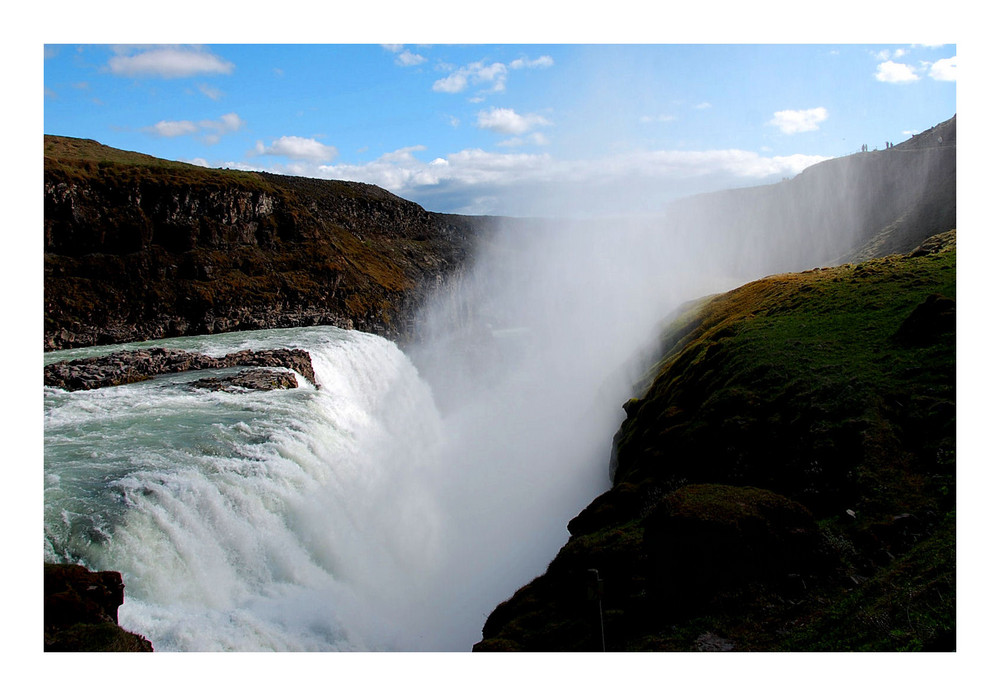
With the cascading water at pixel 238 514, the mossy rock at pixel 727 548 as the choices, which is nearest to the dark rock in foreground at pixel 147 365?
the cascading water at pixel 238 514

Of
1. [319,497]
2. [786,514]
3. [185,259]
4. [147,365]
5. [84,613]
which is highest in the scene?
[185,259]

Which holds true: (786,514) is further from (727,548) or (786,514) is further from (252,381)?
(252,381)

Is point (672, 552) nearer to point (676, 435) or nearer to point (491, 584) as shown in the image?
point (676, 435)

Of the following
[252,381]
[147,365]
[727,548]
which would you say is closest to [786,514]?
[727,548]

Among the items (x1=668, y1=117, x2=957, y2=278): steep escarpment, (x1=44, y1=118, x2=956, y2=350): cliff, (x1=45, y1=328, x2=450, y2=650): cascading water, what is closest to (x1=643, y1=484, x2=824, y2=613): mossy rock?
(x1=45, y1=328, x2=450, y2=650): cascading water

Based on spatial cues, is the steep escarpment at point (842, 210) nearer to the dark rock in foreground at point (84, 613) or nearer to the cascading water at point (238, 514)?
the cascading water at point (238, 514)

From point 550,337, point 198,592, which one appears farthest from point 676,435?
point 550,337
